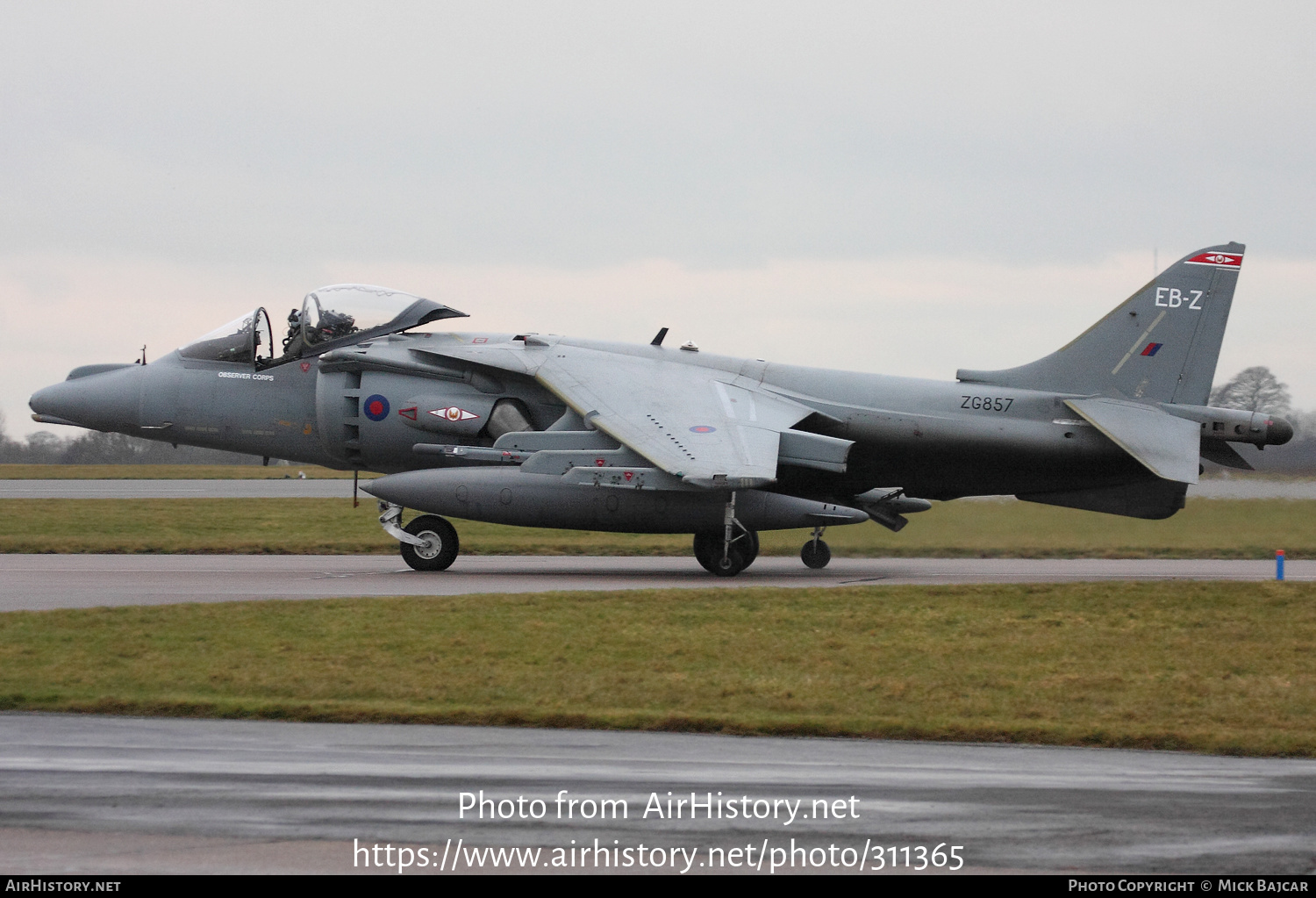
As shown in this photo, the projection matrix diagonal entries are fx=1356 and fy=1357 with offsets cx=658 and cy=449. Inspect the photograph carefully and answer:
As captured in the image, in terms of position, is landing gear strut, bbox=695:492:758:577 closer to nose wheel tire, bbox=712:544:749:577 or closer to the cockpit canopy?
nose wheel tire, bbox=712:544:749:577

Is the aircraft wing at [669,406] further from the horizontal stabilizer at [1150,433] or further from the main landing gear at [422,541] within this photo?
the horizontal stabilizer at [1150,433]

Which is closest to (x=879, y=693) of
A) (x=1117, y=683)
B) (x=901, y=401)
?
(x=1117, y=683)

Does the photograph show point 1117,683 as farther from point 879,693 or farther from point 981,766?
point 981,766

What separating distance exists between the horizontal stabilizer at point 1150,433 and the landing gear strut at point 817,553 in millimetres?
4165

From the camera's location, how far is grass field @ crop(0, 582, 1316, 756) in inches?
355

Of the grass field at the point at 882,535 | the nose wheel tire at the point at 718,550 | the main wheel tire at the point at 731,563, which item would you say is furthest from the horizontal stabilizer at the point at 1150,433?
the main wheel tire at the point at 731,563

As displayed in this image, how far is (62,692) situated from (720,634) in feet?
18.0

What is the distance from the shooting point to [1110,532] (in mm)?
21047

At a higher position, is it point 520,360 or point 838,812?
point 520,360

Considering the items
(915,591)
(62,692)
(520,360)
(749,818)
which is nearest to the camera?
(749,818)

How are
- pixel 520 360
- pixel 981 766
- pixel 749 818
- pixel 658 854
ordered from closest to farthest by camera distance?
pixel 658 854 < pixel 749 818 < pixel 981 766 < pixel 520 360

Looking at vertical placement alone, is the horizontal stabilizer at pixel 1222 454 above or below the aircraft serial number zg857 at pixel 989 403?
below

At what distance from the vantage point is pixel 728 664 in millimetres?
10945

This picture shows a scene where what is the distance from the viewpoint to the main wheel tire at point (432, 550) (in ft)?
64.4
